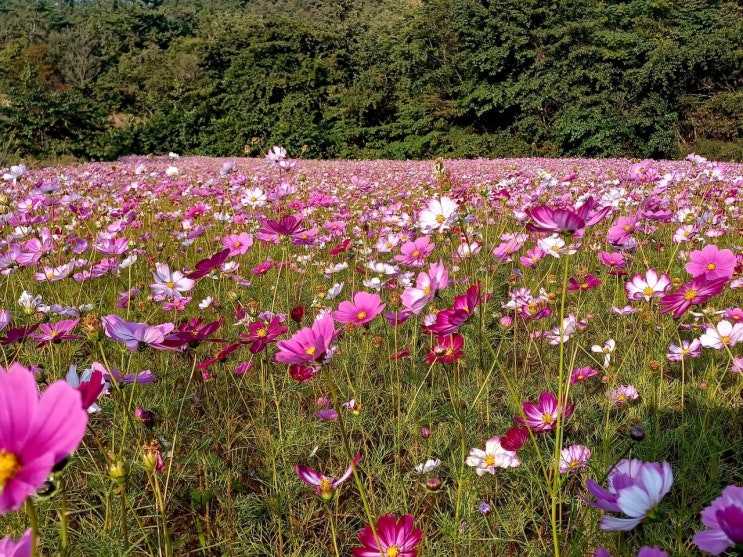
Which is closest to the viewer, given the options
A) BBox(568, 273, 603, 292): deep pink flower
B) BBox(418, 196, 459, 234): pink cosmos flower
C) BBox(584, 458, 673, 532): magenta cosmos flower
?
BBox(584, 458, 673, 532): magenta cosmos flower

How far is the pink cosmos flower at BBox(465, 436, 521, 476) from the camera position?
92 centimetres

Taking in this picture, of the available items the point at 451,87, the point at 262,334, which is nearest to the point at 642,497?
the point at 262,334

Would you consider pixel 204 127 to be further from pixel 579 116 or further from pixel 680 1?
pixel 680 1

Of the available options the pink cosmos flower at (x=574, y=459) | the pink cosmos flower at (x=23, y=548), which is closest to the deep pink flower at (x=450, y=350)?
the pink cosmos flower at (x=574, y=459)

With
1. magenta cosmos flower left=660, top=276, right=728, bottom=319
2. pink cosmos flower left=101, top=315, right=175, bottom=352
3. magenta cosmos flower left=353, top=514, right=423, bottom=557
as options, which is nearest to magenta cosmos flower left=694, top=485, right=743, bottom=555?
magenta cosmos flower left=353, top=514, right=423, bottom=557

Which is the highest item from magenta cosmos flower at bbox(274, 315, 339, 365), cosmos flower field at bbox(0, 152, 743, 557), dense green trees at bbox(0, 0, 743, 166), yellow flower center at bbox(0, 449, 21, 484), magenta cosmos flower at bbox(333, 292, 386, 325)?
yellow flower center at bbox(0, 449, 21, 484)

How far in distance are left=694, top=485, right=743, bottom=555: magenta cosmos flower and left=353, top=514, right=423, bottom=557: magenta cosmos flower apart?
1.18 ft

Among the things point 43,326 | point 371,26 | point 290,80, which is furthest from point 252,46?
point 43,326

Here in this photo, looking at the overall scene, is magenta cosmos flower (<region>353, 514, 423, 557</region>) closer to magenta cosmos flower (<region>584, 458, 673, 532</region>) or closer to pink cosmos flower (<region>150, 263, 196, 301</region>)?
magenta cosmos flower (<region>584, 458, 673, 532</region>)

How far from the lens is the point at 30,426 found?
0.33 m

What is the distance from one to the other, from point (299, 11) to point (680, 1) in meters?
31.3

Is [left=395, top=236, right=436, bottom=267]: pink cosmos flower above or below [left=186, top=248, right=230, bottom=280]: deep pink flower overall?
below

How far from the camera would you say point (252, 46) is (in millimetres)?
18250

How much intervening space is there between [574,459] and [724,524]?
0.60 meters
